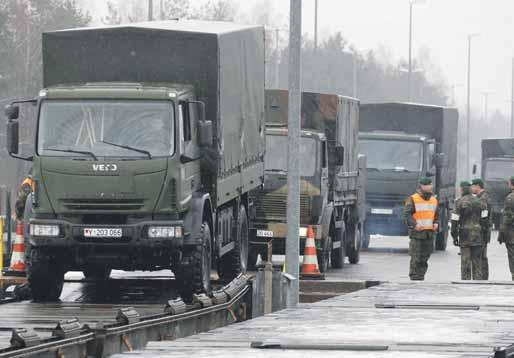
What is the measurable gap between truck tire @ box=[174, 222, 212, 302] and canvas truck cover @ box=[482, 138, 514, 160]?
41.5m

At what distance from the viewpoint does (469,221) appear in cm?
2527

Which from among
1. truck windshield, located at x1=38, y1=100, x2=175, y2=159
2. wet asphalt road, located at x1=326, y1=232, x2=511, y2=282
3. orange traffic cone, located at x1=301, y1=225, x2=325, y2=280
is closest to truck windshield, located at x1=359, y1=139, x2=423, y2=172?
wet asphalt road, located at x1=326, y1=232, x2=511, y2=282

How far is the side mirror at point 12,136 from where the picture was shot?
64.1 feet

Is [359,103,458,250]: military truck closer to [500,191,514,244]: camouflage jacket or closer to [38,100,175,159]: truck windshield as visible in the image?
[500,191,514,244]: camouflage jacket

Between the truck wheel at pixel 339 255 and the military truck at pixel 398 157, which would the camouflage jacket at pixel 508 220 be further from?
the military truck at pixel 398 157

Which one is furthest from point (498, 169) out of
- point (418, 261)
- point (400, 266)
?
point (418, 261)

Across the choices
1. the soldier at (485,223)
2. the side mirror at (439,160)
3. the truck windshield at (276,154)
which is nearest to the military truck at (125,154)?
the soldier at (485,223)

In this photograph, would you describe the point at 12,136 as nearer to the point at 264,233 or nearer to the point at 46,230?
the point at 46,230

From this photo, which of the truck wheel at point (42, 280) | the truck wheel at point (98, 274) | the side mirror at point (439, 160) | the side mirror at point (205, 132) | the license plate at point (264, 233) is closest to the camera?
the truck wheel at point (42, 280)

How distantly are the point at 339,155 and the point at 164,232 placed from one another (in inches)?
425

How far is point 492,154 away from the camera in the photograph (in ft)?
201

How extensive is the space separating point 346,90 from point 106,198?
113 metres

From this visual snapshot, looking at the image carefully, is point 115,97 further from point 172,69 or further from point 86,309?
point 86,309

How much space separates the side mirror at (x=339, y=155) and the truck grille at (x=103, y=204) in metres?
10.7
